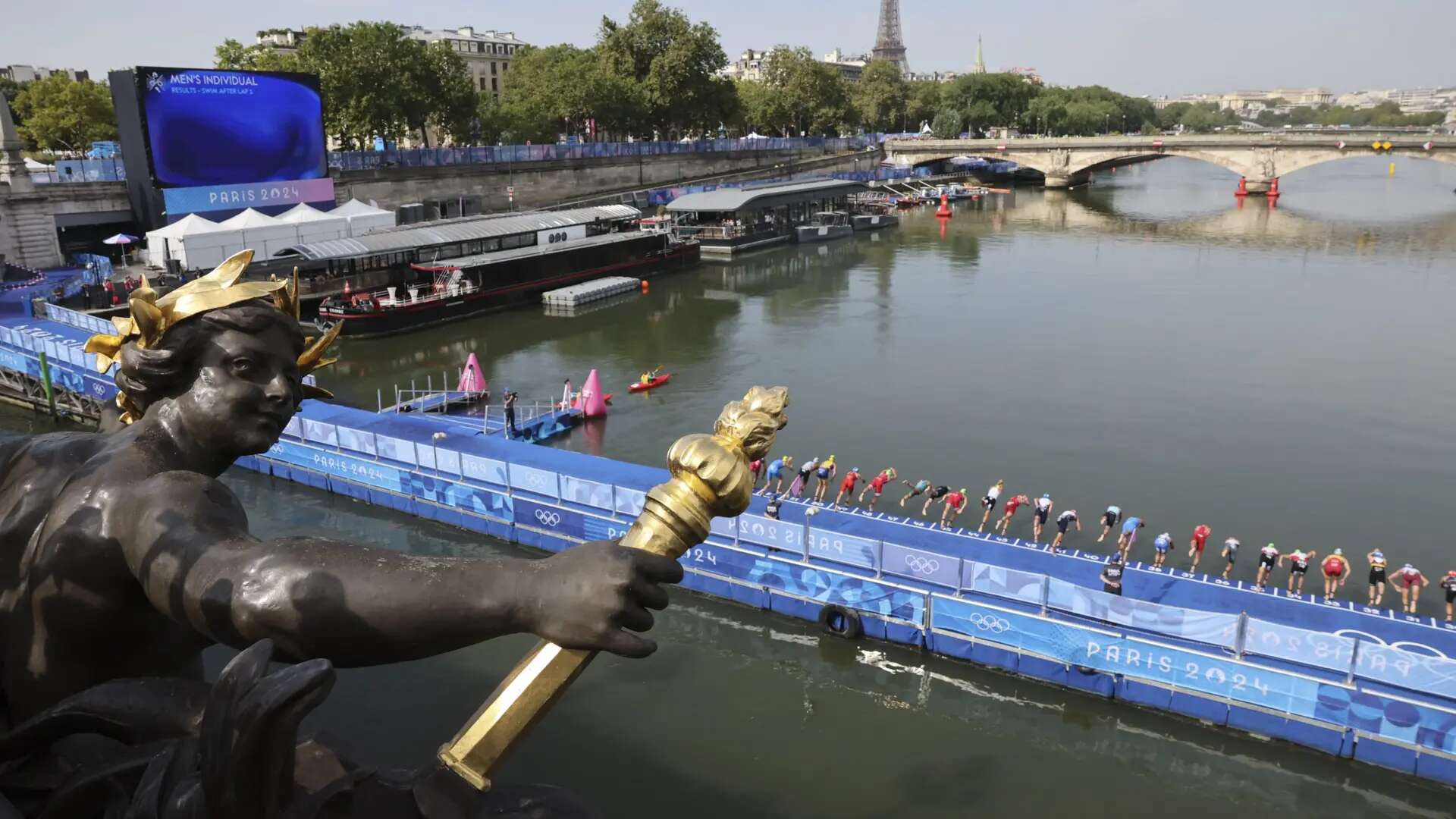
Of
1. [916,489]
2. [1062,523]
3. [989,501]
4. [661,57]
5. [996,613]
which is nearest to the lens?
[996,613]

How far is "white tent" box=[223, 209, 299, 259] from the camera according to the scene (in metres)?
45.8

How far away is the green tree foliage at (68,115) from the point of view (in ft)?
220

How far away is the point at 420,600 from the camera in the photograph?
9.60ft

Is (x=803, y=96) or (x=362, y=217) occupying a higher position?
(x=803, y=96)

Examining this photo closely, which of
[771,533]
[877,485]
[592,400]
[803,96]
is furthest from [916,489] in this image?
[803,96]

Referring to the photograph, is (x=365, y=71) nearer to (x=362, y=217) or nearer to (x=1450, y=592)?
(x=362, y=217)

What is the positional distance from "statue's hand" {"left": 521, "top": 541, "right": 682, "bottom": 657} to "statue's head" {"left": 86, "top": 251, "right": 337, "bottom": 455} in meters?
1.97

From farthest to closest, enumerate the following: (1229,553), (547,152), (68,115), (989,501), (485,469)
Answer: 1. (547,152)
2. (68,115)
3. (485,469)
4. (989,501)
5. (1229,553)

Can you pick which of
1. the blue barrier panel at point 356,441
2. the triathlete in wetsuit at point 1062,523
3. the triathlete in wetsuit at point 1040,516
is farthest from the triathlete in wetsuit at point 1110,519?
the blue barrier panel at point 356,441

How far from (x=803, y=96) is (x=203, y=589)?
396 feet

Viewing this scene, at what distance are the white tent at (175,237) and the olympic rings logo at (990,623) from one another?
129ft

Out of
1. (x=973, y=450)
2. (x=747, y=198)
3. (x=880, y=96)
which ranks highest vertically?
(x=880, y=96)

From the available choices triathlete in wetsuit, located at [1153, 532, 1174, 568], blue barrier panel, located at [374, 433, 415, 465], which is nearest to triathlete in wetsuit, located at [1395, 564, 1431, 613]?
triathlete in wetsuit, located at [1153, 532, 1174, 568]

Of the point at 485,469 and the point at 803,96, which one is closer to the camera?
the point at 485,469
